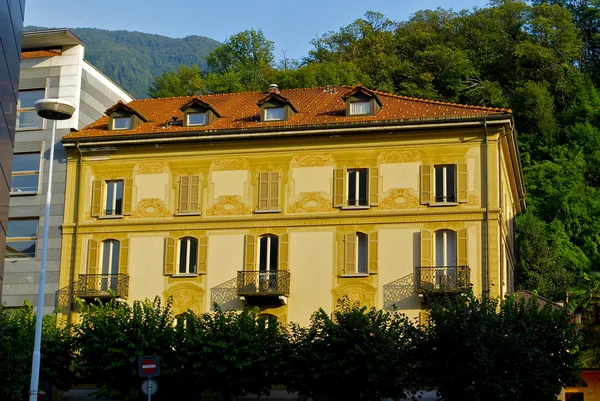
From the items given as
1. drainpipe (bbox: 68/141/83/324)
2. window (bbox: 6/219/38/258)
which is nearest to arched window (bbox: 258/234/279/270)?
drainpipe (bbox: 68/141/83/324)

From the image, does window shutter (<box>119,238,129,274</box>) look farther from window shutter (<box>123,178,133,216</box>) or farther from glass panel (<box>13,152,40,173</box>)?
glass panel (<box>13,152,40,173</box>)

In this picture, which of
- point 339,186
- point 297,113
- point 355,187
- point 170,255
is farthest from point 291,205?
point 170,255

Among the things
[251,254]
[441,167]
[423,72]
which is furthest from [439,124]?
[423,72]

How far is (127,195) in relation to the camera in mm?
42469

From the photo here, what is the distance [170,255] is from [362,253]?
25.5 feet

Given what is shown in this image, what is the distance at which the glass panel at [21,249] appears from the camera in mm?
43188

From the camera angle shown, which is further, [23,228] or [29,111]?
[29,111]

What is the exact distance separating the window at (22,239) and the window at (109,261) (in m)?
3.26

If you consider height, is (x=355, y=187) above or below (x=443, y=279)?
above

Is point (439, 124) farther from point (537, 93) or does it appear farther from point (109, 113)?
point (537, 93)

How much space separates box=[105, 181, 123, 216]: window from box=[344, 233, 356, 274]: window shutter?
9633 millimetres

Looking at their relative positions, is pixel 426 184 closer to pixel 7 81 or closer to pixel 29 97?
pixel 29 97

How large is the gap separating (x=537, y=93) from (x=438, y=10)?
19.0m

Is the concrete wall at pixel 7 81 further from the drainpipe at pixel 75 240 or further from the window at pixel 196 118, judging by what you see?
the window at pixel 196 118
